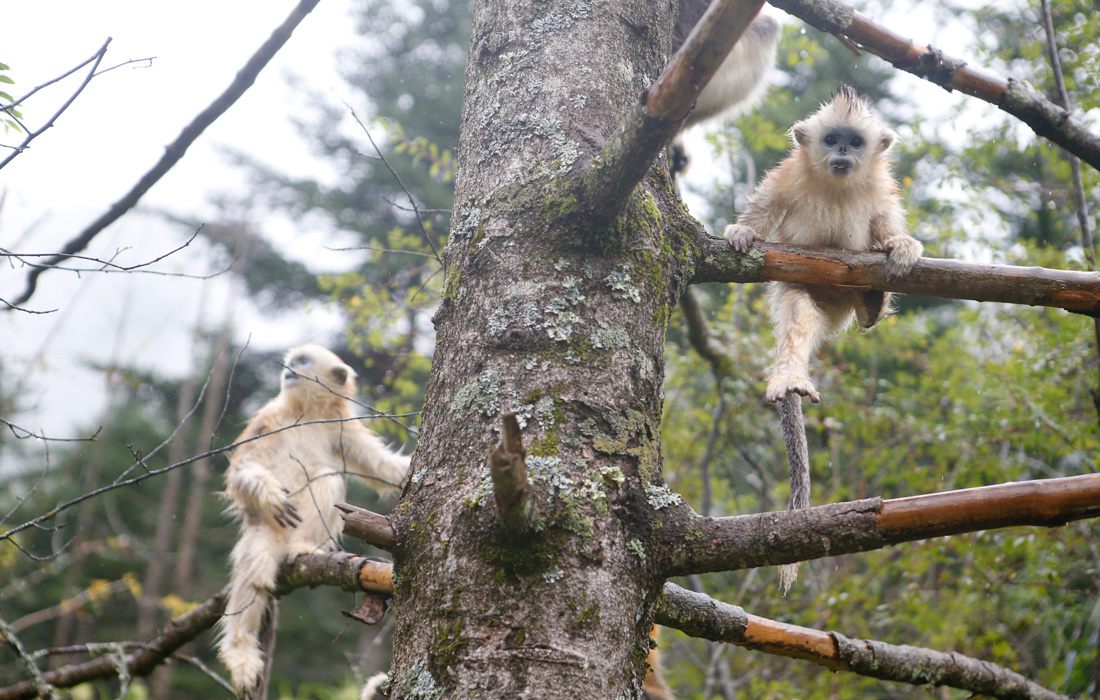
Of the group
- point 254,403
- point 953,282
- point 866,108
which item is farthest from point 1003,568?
point 254,403

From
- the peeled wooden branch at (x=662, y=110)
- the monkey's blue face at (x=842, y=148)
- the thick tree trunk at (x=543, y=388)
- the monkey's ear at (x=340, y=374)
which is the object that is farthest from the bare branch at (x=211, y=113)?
the monkey's ear at (x=340, y=374)

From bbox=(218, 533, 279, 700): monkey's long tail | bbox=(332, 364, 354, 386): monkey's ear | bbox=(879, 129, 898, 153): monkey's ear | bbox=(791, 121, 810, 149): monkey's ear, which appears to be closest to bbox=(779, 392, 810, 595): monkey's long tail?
bbox=(791, 121, 810, 149): monkey's ear

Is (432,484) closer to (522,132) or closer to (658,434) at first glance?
(658,434)

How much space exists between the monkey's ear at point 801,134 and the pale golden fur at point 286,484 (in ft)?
7.81

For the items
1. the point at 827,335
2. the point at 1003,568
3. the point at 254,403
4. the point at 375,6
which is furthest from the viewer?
the point at 375,6

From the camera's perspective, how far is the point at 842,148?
12.1 feet

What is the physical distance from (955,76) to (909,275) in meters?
0.69

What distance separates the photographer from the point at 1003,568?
5.12 metres

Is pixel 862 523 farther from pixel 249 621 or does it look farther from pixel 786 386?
pixel 249 621

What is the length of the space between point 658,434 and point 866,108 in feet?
8.71

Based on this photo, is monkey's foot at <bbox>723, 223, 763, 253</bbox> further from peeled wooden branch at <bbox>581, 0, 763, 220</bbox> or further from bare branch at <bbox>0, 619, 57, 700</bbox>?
bare branch at <bbox>0, 619, 57, 700</bbox>

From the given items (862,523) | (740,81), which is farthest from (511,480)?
(740,81)

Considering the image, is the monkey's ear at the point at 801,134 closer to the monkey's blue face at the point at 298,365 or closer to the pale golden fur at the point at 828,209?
the pale golden fur at the point at 828,209

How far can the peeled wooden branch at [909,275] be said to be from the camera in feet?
7.62
